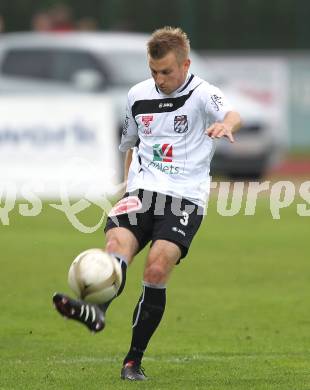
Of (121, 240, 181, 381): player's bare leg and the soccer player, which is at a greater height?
the soccer player

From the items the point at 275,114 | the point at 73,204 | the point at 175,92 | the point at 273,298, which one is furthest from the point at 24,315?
the point at 275,114

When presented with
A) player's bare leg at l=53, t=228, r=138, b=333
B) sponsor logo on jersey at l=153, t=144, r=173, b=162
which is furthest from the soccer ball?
sponsor logo on jersey at l=153, t=144, r=173, b=162

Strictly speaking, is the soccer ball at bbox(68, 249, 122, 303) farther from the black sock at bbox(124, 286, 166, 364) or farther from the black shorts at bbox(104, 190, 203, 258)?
the black shorts at bbox(104, 190, 203, 258)

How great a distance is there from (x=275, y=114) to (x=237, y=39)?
7.54ft

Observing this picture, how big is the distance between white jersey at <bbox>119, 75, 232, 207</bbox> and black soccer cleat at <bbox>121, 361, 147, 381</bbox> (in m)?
1.07

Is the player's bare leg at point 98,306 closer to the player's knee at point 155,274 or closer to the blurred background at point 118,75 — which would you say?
the player's knee at point 155,274

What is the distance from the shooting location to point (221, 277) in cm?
1259

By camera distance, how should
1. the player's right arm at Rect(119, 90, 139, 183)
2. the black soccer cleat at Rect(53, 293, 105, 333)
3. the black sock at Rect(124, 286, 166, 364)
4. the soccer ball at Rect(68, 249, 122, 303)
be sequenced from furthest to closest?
the player's right arm at Rect(119, 90, 139, 183) < the black sock at Rect(124, 286, 166, 364) < the soccer ball at Rect(68, 249, 122, 303) < the black soccer cleat at Rect(53, 293, 105, 333)

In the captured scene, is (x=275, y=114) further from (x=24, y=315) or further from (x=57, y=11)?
(x=24, y=315)

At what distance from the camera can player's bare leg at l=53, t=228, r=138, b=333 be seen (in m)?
6.92

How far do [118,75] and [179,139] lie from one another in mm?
14442

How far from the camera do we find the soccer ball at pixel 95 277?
23.3ft

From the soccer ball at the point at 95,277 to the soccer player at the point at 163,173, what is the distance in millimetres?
291

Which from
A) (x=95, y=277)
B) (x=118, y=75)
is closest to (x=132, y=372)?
(x=95, y=277)
